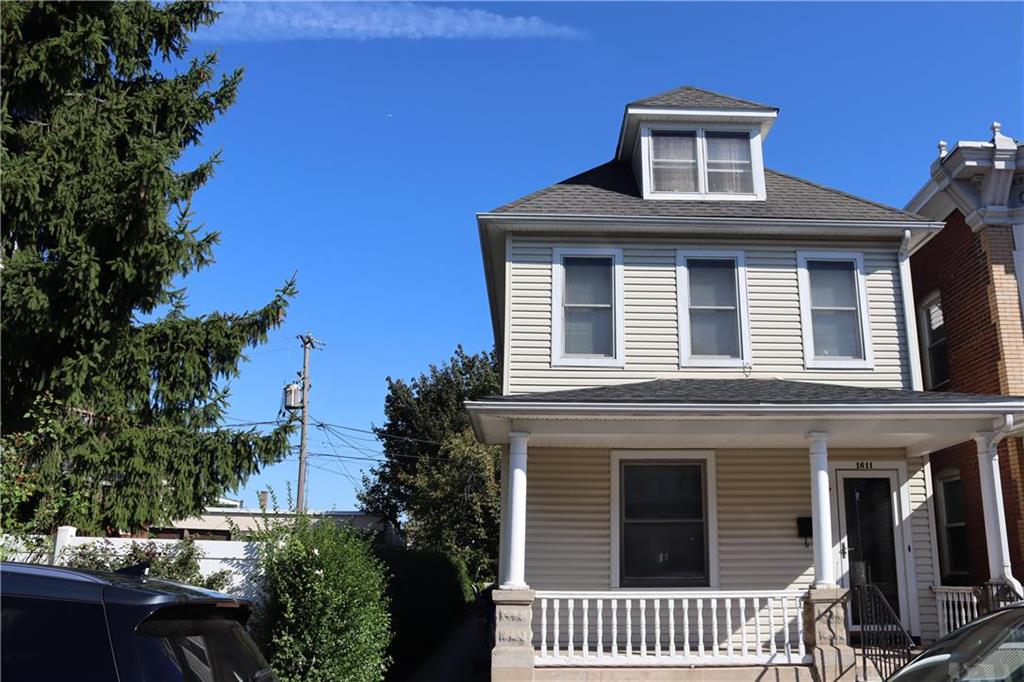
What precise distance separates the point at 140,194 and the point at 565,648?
8.03 metres

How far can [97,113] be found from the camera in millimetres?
11102

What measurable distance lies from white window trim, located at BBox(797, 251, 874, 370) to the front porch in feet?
4.04

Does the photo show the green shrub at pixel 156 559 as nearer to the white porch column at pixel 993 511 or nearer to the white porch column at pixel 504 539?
the white porch column at pixel 504 539

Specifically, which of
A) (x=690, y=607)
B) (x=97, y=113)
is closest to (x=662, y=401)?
(x=690, y=607)

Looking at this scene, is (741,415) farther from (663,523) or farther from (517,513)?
(517,513)

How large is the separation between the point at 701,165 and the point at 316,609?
910 centimetres

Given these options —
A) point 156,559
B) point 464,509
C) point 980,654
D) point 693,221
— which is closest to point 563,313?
point 693,221

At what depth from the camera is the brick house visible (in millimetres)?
12039

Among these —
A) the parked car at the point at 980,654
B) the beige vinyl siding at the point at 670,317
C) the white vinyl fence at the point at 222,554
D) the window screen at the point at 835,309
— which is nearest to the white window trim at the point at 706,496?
the beige vinyl siding at the point at 670,317

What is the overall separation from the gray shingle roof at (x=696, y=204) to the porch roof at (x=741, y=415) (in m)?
2.96

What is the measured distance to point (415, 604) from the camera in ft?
38.8

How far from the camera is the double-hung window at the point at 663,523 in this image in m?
10.9

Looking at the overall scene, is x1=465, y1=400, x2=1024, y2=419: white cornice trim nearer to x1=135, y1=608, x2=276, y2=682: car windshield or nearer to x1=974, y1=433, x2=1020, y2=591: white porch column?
x1=974, y1=433, x2=1020, y2=591: white porch column

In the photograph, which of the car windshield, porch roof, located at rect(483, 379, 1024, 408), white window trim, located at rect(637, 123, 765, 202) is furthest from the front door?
the car windshield
